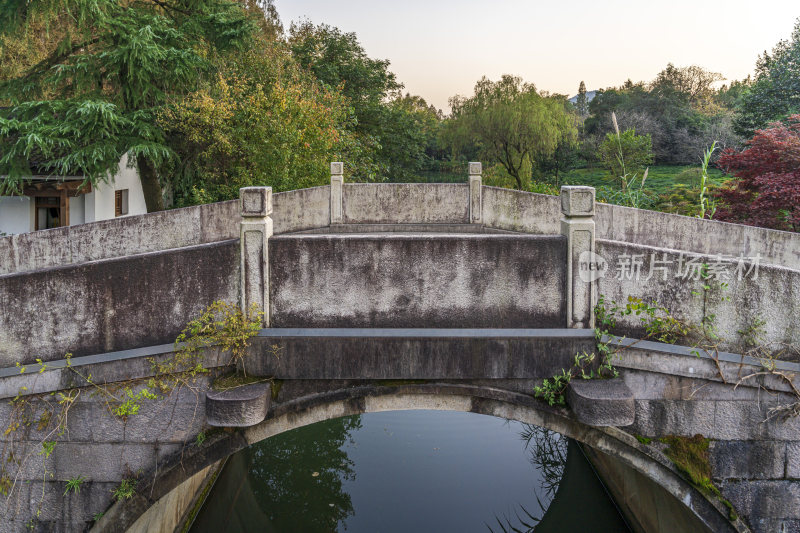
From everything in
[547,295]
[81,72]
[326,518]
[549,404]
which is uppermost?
[81,72]

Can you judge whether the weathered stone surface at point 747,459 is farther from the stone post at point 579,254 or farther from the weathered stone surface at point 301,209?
the weathered stone surface at point 301,209

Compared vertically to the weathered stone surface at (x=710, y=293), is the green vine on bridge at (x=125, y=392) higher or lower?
lower

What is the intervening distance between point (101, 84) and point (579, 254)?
11118mm

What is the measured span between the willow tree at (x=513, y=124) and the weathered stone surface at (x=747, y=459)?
78.7 feet

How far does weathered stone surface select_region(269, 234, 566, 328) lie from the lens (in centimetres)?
393

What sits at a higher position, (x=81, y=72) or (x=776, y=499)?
(x=81, y=72)

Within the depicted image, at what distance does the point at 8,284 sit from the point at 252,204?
176cm

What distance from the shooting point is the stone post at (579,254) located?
12.8ft

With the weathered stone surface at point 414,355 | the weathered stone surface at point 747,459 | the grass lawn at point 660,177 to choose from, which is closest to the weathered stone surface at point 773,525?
the weathered stone surface at point 747,459

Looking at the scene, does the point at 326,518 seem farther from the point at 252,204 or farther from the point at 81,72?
the point at 81,72

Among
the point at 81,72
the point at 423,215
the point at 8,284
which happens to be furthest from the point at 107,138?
the point at 8,284

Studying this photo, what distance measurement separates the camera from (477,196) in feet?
32.2

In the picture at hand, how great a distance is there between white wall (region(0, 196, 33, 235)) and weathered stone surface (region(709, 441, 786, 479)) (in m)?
12.8

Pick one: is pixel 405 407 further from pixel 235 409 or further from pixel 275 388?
pixel 235 409
